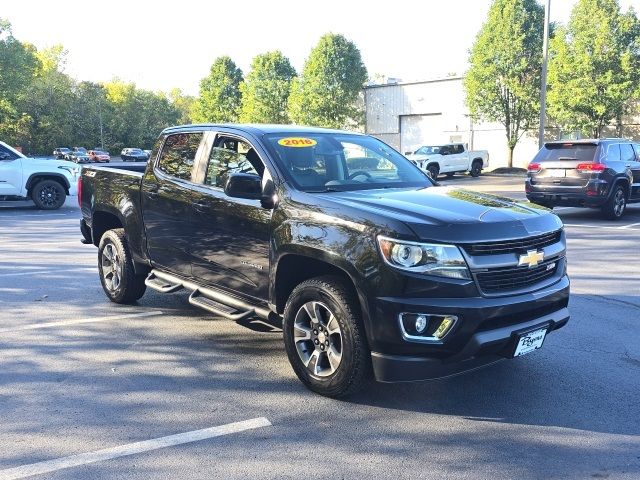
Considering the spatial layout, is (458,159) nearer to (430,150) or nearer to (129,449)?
(430,150)

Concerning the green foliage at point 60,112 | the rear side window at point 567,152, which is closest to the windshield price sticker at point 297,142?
the rear side window at point 567,152

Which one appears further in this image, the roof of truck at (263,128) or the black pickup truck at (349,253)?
the roof of truck at (263,128)

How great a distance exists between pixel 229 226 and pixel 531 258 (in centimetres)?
224

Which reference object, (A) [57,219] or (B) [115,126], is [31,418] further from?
(B) [115,126]

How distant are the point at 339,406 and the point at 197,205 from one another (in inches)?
82.6

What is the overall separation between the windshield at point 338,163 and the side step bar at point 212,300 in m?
1.03

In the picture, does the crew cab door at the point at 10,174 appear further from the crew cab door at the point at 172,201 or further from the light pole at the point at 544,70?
the light pole at the point at 544,70

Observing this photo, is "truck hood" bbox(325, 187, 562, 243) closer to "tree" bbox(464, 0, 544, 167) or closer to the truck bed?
the truck bed

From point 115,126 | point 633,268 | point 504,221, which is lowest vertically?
point 633,268

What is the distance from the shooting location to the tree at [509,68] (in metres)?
35.2

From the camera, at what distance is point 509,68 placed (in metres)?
35.5

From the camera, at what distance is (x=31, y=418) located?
391cm

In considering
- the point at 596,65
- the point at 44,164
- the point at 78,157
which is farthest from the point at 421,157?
the point at 78,157

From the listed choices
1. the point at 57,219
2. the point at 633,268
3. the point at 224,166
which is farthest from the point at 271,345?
the point at 57,219
